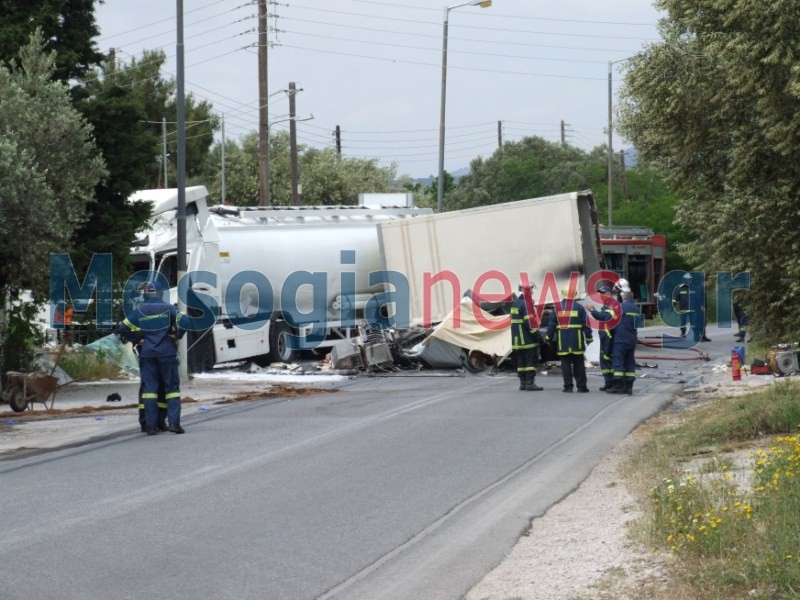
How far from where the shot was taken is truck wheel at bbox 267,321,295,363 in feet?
89.7

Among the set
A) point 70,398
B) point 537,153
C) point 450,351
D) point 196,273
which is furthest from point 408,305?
point 537,153

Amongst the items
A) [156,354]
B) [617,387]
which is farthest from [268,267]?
[156,354]

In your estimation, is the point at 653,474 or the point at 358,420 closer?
the point at 653,474

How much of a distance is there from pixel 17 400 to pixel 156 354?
3.88m

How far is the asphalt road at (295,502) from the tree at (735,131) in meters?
4.18

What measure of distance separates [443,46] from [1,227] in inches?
894

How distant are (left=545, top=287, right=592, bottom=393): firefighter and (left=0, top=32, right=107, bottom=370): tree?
7.69m

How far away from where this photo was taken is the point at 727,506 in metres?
8.03

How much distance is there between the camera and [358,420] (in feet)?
52.0

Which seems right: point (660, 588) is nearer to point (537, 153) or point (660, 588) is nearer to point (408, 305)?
point (408, 305)

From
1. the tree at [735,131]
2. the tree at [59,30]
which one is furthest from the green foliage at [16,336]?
the tree at [735,131]

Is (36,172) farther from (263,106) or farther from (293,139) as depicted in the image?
(293,139)

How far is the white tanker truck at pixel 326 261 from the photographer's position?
25.4 meters

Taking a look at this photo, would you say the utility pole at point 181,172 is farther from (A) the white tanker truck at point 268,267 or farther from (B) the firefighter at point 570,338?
(B) the firefighter at point 570,338
